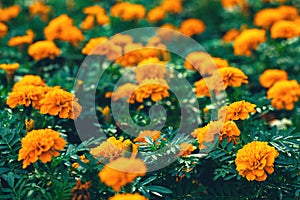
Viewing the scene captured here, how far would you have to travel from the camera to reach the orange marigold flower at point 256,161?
2170mm

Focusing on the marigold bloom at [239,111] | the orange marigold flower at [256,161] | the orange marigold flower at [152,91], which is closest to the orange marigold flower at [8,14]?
the orange marigold flower at [152,91]

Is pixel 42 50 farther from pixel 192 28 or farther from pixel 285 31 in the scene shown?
pixel 285 31

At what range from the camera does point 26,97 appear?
244cm

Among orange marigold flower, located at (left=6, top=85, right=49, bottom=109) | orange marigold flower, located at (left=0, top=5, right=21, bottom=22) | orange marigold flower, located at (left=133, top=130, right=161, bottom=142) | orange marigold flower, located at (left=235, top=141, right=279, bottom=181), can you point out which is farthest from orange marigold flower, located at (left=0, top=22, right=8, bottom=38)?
orange marigold flower, located at (left=235, top=141, right=279, bottom=181)

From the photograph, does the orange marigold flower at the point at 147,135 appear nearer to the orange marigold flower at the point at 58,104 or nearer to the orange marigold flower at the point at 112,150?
the orange marigold flower at the point at 112,150

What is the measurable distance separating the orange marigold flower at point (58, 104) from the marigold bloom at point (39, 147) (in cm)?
26

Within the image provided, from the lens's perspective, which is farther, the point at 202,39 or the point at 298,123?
the point at 202,39

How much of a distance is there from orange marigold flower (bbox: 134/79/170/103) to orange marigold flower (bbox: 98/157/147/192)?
0.80 m

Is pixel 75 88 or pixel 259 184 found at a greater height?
pixel 75 88

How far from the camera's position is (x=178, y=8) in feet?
14.6

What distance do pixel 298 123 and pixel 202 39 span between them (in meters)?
1.49

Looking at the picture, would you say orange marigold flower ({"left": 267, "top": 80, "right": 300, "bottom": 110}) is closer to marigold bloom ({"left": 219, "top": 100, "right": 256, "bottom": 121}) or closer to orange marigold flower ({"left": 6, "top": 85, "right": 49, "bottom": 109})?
marigold bloom ({"left": 219, "top": 100, "right": 256, "bottom": 121})

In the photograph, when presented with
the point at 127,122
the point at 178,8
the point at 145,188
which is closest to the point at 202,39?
the point at 178,8

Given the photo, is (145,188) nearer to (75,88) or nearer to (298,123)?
(75,88)
